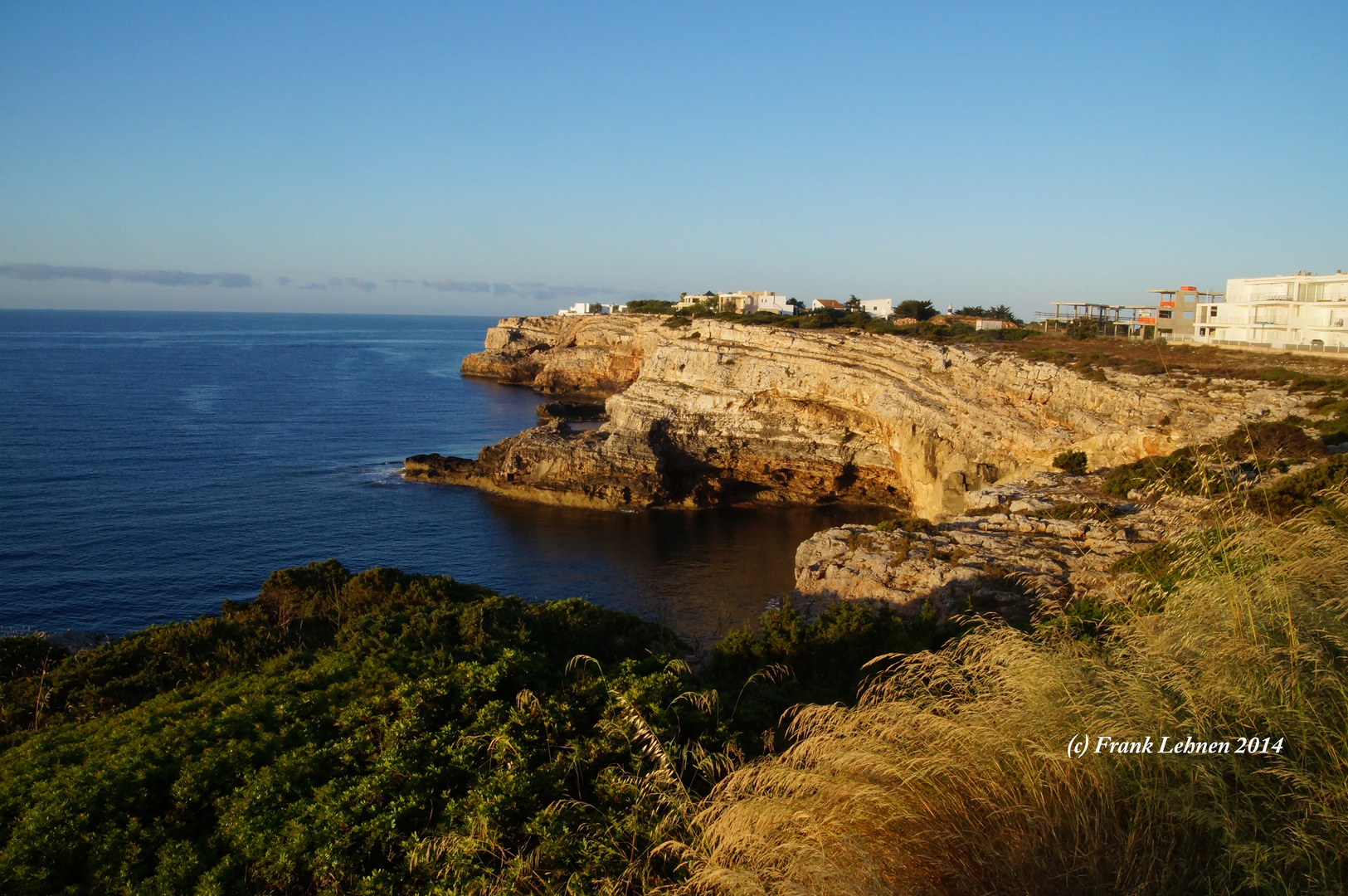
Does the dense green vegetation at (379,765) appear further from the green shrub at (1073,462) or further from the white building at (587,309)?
the white building at (587,309)

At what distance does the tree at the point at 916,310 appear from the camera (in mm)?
65812

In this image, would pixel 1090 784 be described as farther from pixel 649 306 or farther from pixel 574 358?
pixel 649 306

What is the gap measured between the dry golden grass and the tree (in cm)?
6394

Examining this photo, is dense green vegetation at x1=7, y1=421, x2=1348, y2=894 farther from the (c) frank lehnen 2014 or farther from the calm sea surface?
the calm sea surface

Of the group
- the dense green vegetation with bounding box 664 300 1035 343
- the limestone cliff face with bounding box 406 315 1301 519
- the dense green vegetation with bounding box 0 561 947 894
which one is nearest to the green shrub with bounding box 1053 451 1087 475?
the limestone cliff face with bounding box 406 315 1301 519

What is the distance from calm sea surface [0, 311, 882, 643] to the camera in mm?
25781

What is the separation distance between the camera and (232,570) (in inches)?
1086

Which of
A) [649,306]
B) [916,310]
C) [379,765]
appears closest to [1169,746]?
[379,765]

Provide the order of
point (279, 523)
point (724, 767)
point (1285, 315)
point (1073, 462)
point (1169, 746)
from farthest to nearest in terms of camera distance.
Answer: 1. point (1285, 315)
2. point (279, 523)
3. point (1073, 462)
4. point (724, 767)
5. point (1169, 746)

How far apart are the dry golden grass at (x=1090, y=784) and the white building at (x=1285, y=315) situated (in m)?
33.9

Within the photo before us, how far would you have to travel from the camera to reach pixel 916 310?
6612 cm

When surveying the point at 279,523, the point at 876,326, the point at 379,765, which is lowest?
the point at 279,523

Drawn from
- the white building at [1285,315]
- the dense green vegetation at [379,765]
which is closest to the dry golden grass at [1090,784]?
the dense green vegetation at [379,765]

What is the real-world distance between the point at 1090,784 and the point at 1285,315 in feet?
139
